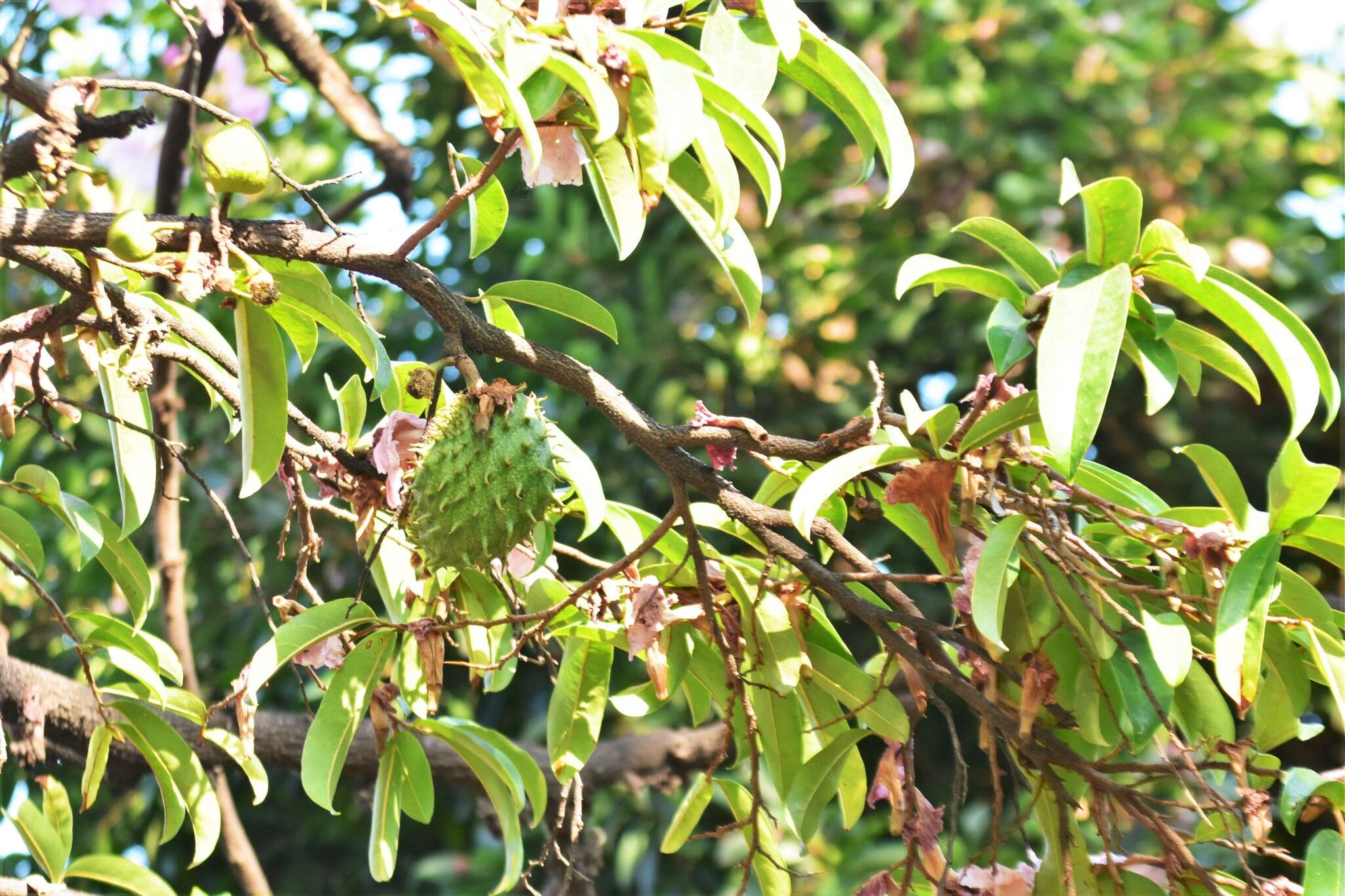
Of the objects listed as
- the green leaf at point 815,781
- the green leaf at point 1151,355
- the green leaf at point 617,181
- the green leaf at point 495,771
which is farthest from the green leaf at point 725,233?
the green leaf at point 495,771

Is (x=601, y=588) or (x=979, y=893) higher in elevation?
(x=601, y=588)

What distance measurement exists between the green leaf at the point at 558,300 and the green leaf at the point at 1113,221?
0.34 m

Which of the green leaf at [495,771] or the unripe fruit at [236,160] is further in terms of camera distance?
the green leaf at [495,771]

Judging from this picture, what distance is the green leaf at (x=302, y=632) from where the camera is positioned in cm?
94

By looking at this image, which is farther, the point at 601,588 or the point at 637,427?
the point at 601,588

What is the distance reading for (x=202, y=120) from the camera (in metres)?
1.98

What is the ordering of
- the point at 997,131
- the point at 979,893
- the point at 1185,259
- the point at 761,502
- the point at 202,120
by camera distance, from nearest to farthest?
the point at 1185,259 < the point at 979,893 < the point at 761,502 < the point at 202,120 < the point at 997,131

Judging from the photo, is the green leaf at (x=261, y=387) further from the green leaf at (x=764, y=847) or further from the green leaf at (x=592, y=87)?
the green leaf at (x=764, y=847)

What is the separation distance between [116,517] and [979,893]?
1804 mm

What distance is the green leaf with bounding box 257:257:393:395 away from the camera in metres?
0.89

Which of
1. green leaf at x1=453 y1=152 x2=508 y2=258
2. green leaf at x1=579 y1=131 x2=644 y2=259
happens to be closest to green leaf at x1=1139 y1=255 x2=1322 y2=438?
green leaf at x1=579 y1=131 x2=644 y2=259

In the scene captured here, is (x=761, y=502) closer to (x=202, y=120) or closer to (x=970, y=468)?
(x=970, y=468)

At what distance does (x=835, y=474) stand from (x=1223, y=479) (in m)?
0.30

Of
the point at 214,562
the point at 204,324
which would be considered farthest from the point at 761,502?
the point at 214,562
